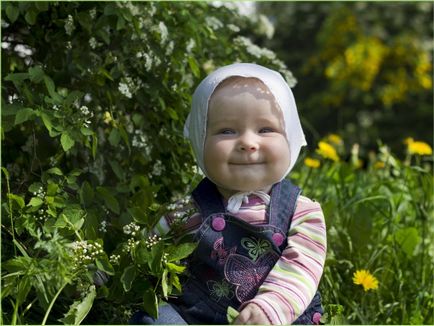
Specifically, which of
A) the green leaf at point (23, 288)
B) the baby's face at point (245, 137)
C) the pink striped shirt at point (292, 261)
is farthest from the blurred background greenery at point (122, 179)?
the baby's face at point (245, 137)

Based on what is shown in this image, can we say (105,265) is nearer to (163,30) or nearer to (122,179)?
(122,179)

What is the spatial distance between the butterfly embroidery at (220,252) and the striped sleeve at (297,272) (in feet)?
0.41

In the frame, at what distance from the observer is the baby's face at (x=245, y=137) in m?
2.14

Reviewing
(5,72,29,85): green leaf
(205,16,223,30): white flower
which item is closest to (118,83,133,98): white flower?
(5,72,29,85): green leaf

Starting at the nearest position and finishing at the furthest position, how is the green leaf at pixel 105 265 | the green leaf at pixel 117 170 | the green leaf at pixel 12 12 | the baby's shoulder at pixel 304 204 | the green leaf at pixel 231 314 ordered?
the green leaf at pixel 231 314, the green leaf at pixel 105 265, the baby's shoulder at pixel 304 204, the green leaf at pixel 12 12, the green leaf at pixel 117 170

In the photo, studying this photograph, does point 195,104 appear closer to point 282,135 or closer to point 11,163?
point 282,135

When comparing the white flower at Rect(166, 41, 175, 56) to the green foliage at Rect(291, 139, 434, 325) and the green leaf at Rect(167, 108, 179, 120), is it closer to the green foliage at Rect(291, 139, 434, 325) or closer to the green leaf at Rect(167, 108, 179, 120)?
the green leaf at Rect(167, 108, 179, 120)

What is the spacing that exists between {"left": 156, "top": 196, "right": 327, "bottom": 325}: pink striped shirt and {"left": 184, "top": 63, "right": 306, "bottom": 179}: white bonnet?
0.13m

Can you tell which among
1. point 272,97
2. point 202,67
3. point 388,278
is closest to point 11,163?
point 202,67

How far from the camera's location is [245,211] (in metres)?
2.16

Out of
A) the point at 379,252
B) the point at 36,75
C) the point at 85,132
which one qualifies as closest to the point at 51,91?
the point at 36,75

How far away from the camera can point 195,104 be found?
7.31ft

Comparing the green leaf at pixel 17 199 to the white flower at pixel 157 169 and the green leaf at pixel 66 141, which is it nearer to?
the green leaf at pixel 66 141

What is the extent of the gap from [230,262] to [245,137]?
1.07 ft
